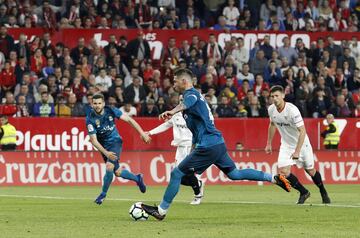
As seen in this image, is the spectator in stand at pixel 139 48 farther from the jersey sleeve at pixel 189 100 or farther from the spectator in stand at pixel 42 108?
the jersey sleeve at pixel 189 100

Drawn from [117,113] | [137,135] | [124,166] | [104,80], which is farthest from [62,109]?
[117,113]

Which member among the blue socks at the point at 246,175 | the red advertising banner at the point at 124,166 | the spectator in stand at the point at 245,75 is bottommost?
the red advertising banner at the point at 124,166

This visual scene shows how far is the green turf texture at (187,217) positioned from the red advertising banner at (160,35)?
417 inches

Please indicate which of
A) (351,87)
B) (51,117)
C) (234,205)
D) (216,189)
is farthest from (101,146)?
(351,87)

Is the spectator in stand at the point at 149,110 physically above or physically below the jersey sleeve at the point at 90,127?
below

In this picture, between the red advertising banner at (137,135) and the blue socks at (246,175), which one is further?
the red advertising banner at (137,135)

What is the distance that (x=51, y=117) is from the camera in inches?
1230

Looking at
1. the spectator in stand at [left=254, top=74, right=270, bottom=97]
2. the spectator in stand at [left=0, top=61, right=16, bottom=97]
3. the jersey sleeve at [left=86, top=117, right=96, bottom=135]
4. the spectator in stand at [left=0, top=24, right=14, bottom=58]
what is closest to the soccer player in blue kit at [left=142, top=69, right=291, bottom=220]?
the jersey sleeve at [left=86, top=117, right=96, bottom=135]

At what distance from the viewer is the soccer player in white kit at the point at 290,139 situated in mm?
19578

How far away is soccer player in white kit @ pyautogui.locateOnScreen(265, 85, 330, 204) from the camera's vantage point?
19.6 m

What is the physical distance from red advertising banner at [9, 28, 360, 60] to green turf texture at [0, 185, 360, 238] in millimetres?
10599

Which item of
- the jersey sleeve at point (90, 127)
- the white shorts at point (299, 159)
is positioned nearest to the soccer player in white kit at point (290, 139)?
the white shorts at point (299, 159)

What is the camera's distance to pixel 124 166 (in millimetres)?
29375

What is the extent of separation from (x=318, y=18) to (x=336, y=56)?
87.1 inches
